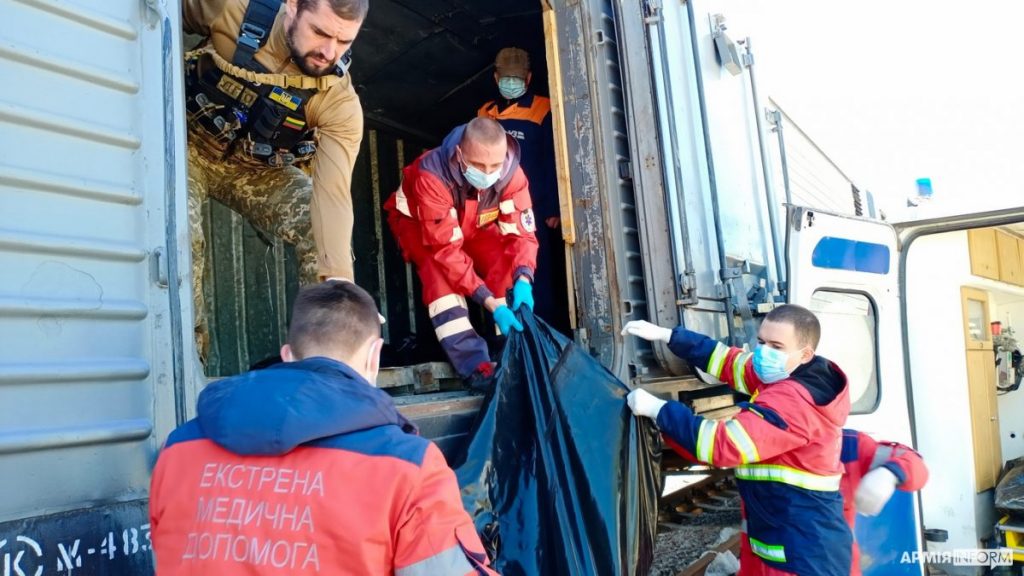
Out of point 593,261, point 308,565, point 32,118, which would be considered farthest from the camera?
point 593,261

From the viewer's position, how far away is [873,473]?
8.79 feet

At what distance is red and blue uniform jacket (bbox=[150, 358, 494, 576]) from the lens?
109 centimetres

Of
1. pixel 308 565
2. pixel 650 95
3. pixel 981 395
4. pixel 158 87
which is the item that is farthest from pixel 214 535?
pixel 981 395

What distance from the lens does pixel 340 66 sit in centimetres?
251

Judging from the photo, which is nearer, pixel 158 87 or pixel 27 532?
pixel 27 532

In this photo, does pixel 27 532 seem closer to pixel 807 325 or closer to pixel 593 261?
pixel 593 261

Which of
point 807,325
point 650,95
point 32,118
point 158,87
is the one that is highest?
point 650,95

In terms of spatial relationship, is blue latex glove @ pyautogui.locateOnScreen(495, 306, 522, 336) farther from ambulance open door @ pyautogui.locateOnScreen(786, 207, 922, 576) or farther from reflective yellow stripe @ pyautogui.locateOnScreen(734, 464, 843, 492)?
ambulance open door @ pyautogui.locateOnScreen(786, 207, 922, 576)

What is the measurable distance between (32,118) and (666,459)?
306 cm

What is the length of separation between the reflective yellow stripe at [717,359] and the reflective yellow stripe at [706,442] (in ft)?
1.25

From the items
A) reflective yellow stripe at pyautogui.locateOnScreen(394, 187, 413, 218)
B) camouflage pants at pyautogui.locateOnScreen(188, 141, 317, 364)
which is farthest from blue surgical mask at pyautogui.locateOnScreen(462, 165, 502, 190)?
camouflage pants at pyautogui.locateOnScreen(188, 141, 317, 364)

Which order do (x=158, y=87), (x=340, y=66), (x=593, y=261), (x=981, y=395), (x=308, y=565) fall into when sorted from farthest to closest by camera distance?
(x=981, y=395) < (x=593, y=261) < (x=340, y=66) < (x=158, y=87) < (x=308, y=565)

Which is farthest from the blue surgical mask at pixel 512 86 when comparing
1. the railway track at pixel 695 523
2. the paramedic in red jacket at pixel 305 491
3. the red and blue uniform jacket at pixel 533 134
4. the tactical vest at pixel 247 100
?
the paramedic in red jacket at pixel 305 491

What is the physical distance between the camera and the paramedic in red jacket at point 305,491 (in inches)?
42.9
